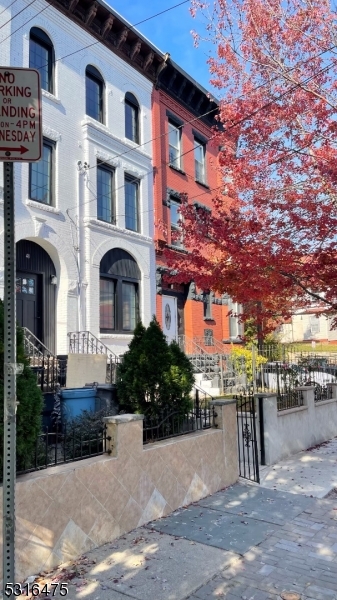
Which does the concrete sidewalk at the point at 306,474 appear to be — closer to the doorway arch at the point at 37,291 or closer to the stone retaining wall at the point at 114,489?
the stone retaining wall at the point at 114,489

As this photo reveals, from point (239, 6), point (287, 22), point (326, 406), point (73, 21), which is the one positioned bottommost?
point (326, 406)

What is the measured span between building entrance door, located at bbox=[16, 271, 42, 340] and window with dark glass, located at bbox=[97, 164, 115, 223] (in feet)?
10.6

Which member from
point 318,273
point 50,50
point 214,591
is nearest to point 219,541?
point 214,591

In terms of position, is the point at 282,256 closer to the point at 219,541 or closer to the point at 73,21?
the point at 219,541

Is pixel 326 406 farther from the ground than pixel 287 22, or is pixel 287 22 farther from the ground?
pixel 287 22

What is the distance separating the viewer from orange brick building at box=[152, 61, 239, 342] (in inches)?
701

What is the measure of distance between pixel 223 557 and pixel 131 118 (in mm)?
15389

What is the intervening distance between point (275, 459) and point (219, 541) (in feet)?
13.1

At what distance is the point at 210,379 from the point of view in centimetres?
1603

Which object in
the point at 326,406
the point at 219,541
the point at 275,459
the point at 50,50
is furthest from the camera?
the point at 50,50

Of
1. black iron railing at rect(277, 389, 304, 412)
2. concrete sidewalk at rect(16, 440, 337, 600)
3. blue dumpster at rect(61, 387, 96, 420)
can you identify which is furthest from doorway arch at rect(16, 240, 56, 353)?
concrete sidewalk at rect(16, 440, 337, 600)

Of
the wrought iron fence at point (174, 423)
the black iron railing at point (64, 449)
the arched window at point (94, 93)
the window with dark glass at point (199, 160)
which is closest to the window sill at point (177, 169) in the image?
the window with dark glass at point (199, 160)

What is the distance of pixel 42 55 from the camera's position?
13.5 m

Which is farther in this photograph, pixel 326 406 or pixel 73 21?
pixel 73 21
